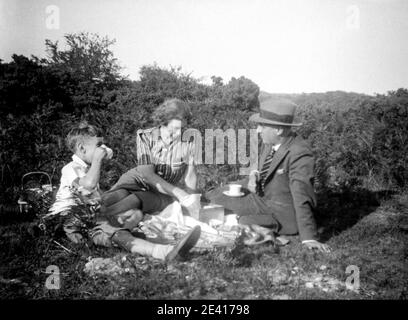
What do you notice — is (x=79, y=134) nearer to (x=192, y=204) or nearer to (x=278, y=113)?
(x=192, y=204)

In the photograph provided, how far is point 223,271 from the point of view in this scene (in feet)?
10.2

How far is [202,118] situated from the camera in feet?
22.1

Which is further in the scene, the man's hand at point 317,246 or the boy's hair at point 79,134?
the boy's hair at point 79,134

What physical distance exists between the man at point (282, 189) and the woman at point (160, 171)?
0.62 meters

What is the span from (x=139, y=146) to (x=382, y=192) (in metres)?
4.09

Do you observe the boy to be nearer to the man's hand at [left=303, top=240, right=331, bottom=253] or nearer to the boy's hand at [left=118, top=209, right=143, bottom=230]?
the boy's hand at [left=118, top=209, right=143, bottom=230]

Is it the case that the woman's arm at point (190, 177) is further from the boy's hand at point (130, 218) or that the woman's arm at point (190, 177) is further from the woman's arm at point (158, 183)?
the boy's hand at point (130, 218)

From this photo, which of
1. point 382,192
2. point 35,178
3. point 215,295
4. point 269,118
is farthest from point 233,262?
point 35,178

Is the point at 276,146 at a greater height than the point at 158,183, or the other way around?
the point at 276,146

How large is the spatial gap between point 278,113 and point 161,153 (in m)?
1.62

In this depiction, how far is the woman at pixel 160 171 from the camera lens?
4039mm

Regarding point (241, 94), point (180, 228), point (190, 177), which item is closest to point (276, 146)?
point (190, 177)

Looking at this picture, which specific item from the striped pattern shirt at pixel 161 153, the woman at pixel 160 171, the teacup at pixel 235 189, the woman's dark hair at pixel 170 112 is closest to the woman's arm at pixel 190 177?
the woman at pixel 160 171
